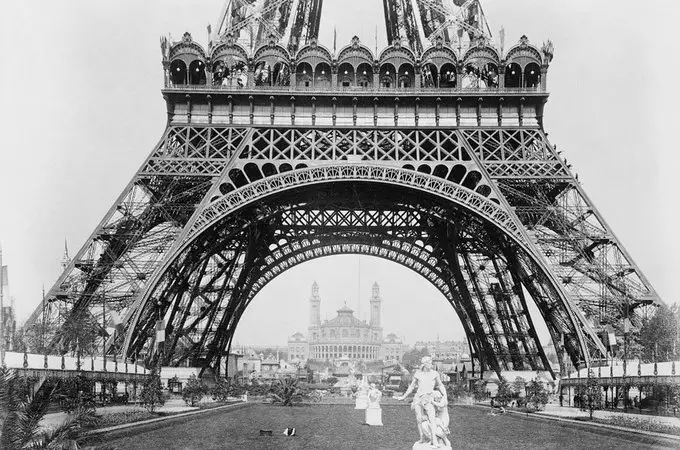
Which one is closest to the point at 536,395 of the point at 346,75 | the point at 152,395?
the point at 152,395

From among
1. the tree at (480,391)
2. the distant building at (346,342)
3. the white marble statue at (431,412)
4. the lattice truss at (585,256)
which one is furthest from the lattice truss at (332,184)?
the distant building at (346,342)

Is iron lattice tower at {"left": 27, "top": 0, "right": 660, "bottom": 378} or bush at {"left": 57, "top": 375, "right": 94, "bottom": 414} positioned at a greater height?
iron lattice tower at {"left": 27, "top": 0, "right": 660, "bottom": 378}

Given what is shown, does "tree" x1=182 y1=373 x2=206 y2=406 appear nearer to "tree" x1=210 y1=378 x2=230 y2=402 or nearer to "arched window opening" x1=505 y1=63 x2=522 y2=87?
"tree" x1=210 y1=378 x2=230 y2=402

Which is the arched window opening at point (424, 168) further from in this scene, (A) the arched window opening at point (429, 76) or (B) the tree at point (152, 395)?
(B) the tree at point (152, 395)

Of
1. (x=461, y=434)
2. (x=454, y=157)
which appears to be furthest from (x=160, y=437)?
(x=454, y=157)

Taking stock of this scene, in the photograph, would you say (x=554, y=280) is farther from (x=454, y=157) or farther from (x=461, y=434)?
(x=461, y=434)

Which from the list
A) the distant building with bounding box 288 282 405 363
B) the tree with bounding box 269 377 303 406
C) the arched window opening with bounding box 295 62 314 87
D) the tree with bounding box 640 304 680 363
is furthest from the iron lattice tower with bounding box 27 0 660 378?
the distant building with bounding box 288 282 405 363
